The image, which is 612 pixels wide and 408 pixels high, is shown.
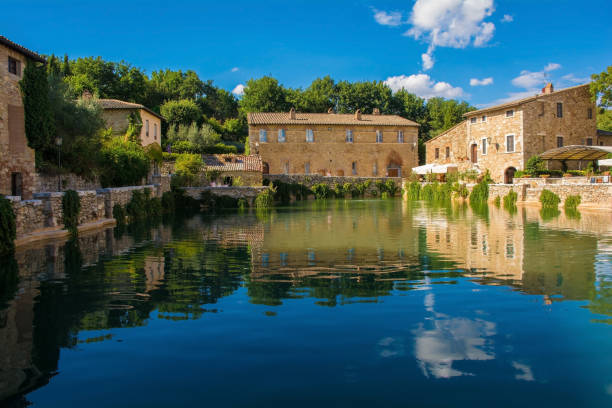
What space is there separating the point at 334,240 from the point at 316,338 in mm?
8630

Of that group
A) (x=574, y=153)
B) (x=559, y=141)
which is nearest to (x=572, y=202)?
(x=574, y=153)

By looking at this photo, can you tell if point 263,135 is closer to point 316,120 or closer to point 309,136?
point 309,136

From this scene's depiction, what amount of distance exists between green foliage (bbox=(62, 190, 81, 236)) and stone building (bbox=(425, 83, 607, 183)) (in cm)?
3181

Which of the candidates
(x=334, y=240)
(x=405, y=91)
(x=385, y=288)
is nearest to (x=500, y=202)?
(x=334, y=240)

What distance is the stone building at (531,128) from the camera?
120 feet

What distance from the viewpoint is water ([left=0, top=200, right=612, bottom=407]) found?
171 inches

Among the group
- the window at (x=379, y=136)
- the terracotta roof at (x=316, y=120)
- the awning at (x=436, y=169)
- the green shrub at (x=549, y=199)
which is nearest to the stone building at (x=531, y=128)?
the awning at (x=436, y=169)

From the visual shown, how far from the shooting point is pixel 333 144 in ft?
158

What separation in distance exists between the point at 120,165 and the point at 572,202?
23.8 metres

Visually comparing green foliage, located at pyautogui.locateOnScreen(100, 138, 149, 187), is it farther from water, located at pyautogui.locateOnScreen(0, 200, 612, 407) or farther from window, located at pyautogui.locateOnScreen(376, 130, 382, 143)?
window, located at pyautogui.locateOnScreen(376, 130, 382, 143)

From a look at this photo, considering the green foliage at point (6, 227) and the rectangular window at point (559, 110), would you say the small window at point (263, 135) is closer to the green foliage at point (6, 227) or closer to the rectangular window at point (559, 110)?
the rectangular window at point (559, 110)

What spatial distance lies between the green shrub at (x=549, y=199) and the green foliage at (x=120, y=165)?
22.7 m

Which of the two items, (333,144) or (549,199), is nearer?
(549,199)

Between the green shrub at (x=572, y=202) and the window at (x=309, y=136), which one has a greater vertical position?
the window at (x=309, y=136)
